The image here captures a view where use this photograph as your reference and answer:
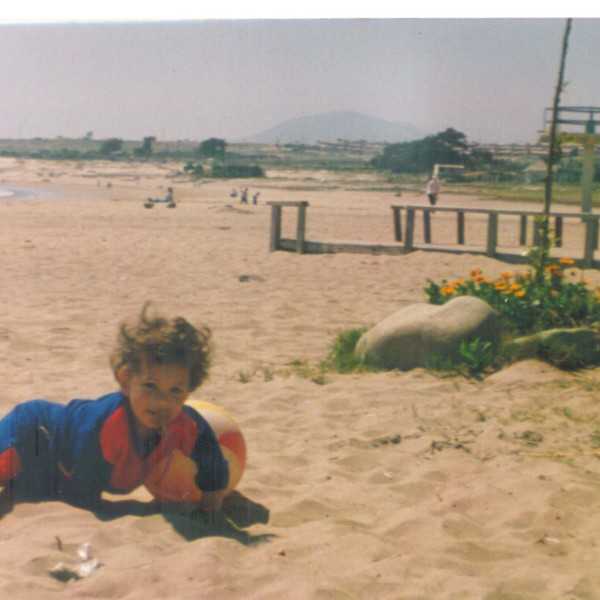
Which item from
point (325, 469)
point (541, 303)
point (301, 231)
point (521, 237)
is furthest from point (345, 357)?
point (521, 237)

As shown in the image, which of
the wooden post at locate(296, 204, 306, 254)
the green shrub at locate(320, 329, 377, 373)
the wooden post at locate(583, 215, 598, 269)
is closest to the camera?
the green shrub at locate(320, 329, 377, 373)

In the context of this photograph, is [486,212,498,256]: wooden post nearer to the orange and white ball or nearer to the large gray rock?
the large gray rock

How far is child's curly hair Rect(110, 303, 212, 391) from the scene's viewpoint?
3.35 metres

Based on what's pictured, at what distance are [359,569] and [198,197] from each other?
28.5 meters

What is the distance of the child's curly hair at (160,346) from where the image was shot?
3.35 metres

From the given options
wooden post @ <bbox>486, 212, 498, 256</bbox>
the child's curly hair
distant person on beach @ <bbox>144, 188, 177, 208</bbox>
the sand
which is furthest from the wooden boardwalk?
distant person on beach @ <bbox>144, 188, 177, 208</bbox>

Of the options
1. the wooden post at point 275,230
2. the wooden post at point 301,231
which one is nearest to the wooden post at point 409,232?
the wooden post at point 301,231

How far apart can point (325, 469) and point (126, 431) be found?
1016mm

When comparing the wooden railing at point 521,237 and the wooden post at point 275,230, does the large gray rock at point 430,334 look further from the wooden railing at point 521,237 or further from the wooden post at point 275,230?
the wooden post at point 275,230

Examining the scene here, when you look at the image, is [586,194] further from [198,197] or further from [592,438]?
[198,197]

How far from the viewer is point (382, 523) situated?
11.1 feet

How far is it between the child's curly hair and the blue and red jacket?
0.52ft

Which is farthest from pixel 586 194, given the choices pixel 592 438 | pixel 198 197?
pixel 198 197

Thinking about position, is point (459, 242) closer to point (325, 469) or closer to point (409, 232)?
point (409, 232)
